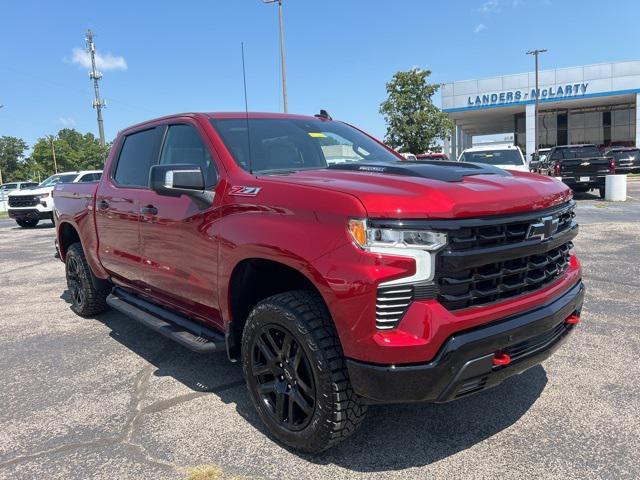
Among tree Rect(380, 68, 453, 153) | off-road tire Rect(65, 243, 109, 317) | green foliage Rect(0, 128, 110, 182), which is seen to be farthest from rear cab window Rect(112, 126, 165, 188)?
green foliage Rect(0, 128, 110, 182)

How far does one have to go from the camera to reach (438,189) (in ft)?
8.11

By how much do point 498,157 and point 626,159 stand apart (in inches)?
701

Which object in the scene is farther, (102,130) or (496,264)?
(102,130)

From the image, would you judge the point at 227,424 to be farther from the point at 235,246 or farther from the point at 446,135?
the point at 446,135

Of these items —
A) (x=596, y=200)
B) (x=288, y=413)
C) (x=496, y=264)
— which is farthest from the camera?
(x=596, y=200)

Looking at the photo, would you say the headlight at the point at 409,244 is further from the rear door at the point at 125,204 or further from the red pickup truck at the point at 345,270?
the rear door at the point at 125,204

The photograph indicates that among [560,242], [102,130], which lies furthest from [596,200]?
[102,130]

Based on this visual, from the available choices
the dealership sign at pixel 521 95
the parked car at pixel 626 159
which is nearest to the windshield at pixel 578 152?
the parked car at pixel 626 159

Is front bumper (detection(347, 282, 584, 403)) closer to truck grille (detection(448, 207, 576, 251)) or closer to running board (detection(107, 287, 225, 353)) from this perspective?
truck grille (detection(448, 207, 576, 251))

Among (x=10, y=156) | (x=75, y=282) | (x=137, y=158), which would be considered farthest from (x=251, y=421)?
(x=10, y=156)

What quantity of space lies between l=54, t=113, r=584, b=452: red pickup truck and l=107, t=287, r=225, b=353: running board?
16 millimetres

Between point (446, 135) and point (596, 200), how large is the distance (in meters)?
16.8

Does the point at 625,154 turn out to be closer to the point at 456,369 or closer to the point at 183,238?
the point at 183,238

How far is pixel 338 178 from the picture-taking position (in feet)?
9.41
